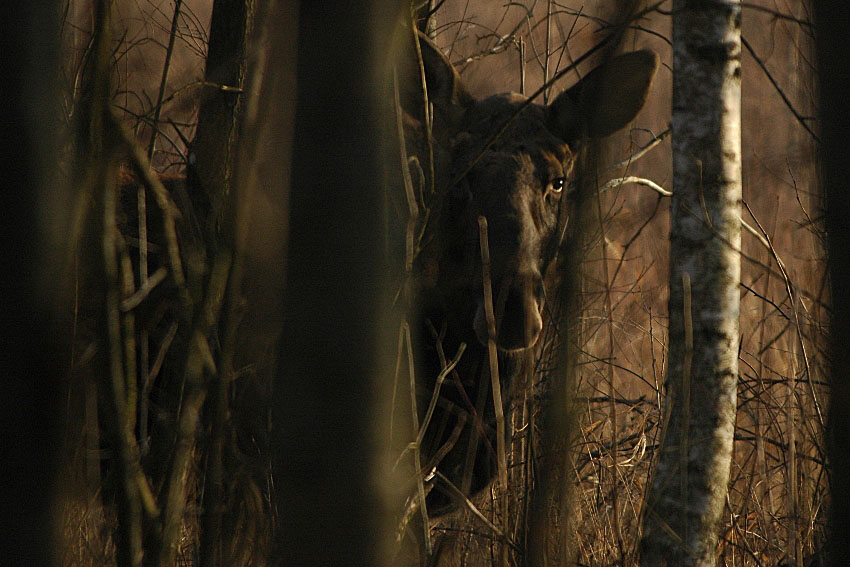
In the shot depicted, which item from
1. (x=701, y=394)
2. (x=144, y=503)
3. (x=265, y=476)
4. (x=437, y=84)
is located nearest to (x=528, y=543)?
(x=265, y=476)

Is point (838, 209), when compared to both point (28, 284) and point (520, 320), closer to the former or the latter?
point (28, 284)

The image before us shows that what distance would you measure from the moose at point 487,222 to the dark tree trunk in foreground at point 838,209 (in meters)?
2.00

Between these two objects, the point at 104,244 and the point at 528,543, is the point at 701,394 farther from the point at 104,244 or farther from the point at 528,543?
the point at 104,244

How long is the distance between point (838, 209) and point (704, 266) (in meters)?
1.98

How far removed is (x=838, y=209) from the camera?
1.69 metres

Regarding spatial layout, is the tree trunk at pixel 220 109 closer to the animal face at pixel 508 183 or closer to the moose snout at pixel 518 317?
the animal face at pixel 508 183

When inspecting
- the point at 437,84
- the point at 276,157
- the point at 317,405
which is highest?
the point at 437,84

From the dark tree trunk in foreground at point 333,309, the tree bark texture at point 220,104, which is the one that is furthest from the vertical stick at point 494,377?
the tree bark texture at point 220,104

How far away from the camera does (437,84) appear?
4512 millimetres

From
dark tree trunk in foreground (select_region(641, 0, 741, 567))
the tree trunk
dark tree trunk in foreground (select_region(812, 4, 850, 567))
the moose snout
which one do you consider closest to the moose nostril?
the moose snout

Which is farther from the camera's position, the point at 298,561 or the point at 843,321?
the point at 843,321

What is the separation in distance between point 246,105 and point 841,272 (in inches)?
52.8

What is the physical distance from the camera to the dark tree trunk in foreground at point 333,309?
1508mm

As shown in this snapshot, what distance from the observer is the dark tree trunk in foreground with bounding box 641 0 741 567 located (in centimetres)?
344
